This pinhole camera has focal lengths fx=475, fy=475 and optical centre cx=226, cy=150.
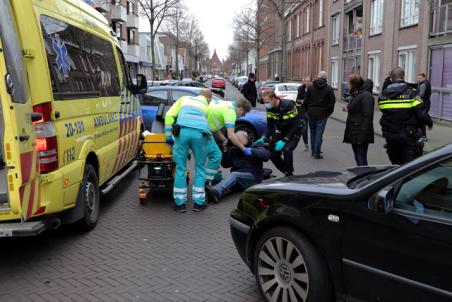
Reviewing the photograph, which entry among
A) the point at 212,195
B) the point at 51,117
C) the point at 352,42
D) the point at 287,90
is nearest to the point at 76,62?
the point at 51,117

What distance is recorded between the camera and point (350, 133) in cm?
782

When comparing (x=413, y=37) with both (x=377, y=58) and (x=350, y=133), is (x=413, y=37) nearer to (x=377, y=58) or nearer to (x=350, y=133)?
(x=377, y=58)

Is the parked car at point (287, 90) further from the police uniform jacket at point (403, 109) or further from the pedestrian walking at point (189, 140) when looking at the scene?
the pedestrian walking at point (189, 140)

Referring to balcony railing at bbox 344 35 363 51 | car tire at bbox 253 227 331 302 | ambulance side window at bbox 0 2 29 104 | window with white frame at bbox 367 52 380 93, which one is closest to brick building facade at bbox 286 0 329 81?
balcony railing at bbox 344 35 363 51

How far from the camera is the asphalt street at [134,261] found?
13.0ft

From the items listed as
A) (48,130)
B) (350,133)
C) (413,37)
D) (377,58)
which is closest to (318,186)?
(48,130)

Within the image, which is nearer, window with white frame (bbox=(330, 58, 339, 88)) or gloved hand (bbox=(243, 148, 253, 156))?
gloved hand (bbox=(243, 148, 253, 156))

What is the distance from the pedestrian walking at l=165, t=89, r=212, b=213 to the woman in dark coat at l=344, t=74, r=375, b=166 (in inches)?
105

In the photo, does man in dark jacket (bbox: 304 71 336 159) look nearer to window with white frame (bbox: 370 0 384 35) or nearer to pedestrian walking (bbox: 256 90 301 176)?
pedestrian walking (bbox: 256 90 301 176)

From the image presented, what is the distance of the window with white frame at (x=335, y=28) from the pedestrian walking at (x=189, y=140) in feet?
97.3

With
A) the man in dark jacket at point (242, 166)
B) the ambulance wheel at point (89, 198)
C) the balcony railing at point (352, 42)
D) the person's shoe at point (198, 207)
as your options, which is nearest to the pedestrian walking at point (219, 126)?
the man in dark jacket at point (242, 166)

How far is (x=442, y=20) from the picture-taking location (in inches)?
697

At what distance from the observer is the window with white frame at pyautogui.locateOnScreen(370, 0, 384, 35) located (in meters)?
24.9

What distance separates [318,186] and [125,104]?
4.72 metres
